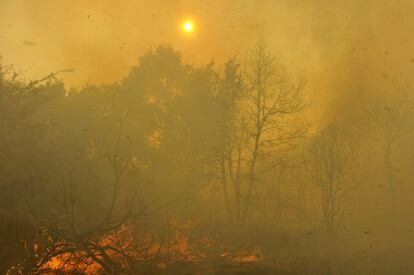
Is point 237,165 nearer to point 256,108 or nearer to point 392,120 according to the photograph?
point 256,108

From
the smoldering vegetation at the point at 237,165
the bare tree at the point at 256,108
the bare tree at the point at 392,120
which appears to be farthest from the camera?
the bare tree at the point at 392,120

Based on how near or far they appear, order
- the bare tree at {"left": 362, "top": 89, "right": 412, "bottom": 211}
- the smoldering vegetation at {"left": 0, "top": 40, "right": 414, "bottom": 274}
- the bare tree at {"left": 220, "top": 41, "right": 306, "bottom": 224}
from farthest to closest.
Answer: the bare tree at {"left": 362, "top": 89, "right": 412, "bottom": 211}, the bare tree at {"left": 220, "top": 41, "right": 306, "bottom": 224}, the smoldering vegetation at {"left": 0, "top": 40, "right": 414, "bottom": 274}

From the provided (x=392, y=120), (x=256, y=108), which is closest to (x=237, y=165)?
(x=256, y=108)

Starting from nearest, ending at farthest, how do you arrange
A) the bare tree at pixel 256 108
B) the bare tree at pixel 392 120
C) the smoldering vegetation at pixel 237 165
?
the smoldering vegetation at pixel 237 165 → the bare tree at pixel 256 108 → the bare tree at pixel 392 120

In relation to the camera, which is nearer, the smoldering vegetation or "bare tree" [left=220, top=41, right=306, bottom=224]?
the smoldering vegetation

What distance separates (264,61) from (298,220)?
795 cm

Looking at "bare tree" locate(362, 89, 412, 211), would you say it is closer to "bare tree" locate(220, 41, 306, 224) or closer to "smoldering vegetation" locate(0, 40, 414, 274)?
"smoldering vegetation" locate(0, 40, 414, 274)

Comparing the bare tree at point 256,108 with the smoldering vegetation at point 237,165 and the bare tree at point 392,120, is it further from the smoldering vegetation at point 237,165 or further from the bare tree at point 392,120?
the bare tree at point 392,120

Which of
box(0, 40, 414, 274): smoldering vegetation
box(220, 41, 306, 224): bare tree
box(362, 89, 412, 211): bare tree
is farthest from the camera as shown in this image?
box(362, 89, 412, 211): bare tree

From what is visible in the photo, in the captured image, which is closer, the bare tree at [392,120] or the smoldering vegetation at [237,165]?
the smoldering vegetation at [237,165]

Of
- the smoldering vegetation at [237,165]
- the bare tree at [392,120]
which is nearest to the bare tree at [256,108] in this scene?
the smoldering vegetation at [237,165]

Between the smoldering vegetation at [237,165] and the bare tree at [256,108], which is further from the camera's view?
the bare tree at [256,108]

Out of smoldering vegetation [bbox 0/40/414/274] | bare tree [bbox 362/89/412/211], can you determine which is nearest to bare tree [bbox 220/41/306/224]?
smoldering vegetation [bbox 0/40/414/274]

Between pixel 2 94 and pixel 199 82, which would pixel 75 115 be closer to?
pixel 199 82
